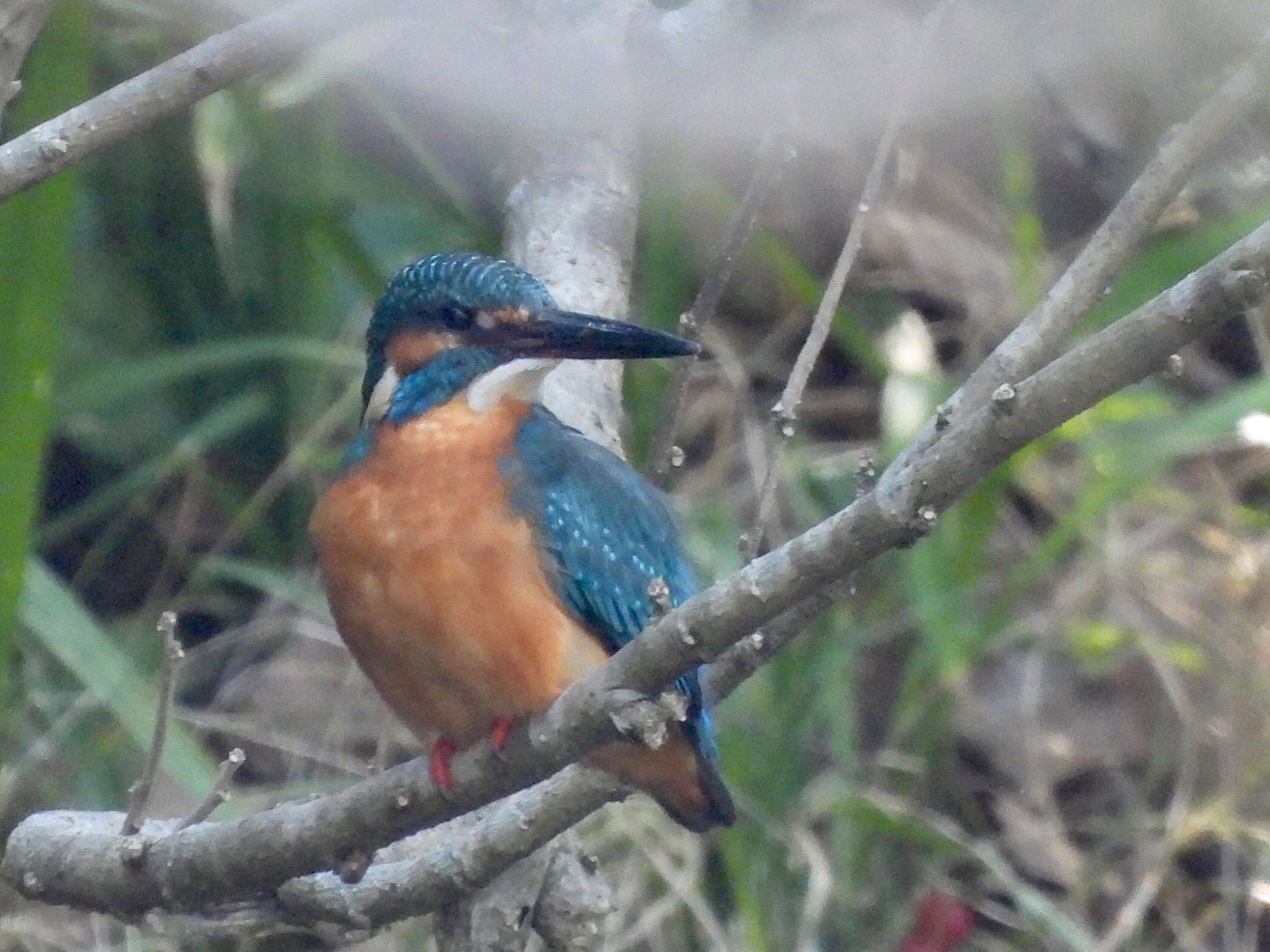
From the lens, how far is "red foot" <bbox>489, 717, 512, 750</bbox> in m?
1.92

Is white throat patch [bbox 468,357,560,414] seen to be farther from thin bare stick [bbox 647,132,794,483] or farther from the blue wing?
thin bare stick [bbox 647,132,794,483]

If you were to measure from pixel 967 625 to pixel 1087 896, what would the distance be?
2.03ft

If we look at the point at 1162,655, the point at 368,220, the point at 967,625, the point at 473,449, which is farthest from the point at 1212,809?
the point at 368,220

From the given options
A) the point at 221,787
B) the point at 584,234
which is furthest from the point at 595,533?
the point at 584,234

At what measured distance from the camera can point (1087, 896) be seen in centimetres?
344

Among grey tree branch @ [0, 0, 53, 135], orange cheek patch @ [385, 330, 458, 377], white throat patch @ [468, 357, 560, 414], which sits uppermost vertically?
grey tree branch @ [0, 0, 53, 135]

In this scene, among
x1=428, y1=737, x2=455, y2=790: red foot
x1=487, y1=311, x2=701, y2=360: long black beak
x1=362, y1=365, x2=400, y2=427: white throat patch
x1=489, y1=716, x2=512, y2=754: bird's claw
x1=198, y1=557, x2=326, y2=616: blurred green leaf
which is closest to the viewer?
x1=428, y1=737, x2=455, y2=790: red foot

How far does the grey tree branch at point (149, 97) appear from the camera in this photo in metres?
1.68

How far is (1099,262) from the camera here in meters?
1.72

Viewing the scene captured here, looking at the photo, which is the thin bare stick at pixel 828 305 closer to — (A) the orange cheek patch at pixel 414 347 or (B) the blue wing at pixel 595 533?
(B) the blue wing at pixel 595 533

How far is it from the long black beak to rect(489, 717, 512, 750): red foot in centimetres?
43

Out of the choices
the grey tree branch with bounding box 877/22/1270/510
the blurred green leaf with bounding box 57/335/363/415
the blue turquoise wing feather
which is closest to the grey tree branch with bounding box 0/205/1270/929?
the grey tree branch with bounding box 877/22/1270/510

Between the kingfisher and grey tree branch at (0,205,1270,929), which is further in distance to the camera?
the kingfisher

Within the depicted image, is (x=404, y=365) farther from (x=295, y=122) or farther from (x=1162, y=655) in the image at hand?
(x=1162, y=655)
